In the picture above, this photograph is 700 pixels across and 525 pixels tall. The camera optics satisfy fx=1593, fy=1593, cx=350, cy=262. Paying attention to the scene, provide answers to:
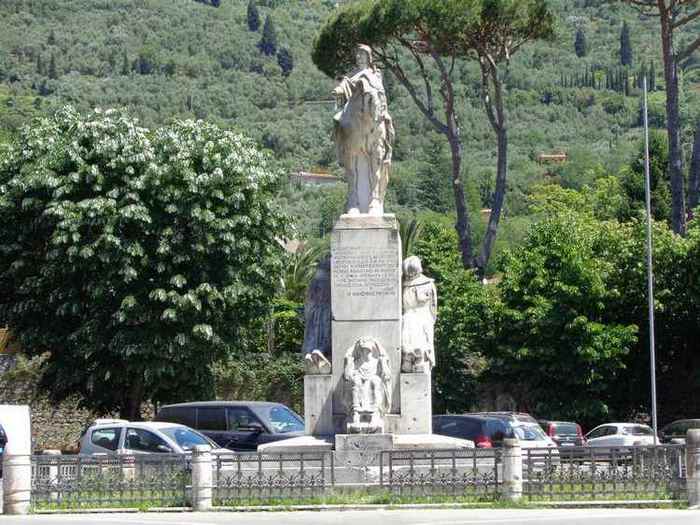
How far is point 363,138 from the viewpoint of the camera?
2489cm

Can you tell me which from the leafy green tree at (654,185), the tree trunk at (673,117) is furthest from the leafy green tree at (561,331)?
the leafy green tree at (654,185)

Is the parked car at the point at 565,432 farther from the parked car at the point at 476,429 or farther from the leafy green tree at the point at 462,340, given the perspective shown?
the leafy green tree at the point at 462,340

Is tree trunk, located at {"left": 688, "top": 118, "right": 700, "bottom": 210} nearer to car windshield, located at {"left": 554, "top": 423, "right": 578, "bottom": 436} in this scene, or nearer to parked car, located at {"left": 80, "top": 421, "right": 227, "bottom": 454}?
car windshield, located at {"left": 554, "top": 423, "right": 578, "bottom": 436}

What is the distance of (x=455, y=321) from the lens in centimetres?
4766

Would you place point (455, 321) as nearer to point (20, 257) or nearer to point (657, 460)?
point (20, 257)

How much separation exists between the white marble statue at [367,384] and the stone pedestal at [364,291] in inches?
8.1

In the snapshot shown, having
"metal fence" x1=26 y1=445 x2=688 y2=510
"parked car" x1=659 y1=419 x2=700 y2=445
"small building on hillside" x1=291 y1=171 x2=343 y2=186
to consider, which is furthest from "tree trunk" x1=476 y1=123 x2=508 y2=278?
"small building on hillside" x1=291 y1=171 x2=343 y2=186

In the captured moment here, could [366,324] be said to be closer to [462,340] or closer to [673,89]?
[462,340]

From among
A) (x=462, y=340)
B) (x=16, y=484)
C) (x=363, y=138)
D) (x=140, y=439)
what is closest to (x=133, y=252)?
(x=140, y=439)

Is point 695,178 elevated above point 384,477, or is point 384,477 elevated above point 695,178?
point 695,178

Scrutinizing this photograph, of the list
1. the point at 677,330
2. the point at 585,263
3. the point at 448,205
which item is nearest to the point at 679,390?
the point at 677,330

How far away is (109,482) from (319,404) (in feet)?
11.2

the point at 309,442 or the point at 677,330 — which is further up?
the point at 677,330

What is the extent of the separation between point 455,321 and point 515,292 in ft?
8.41
